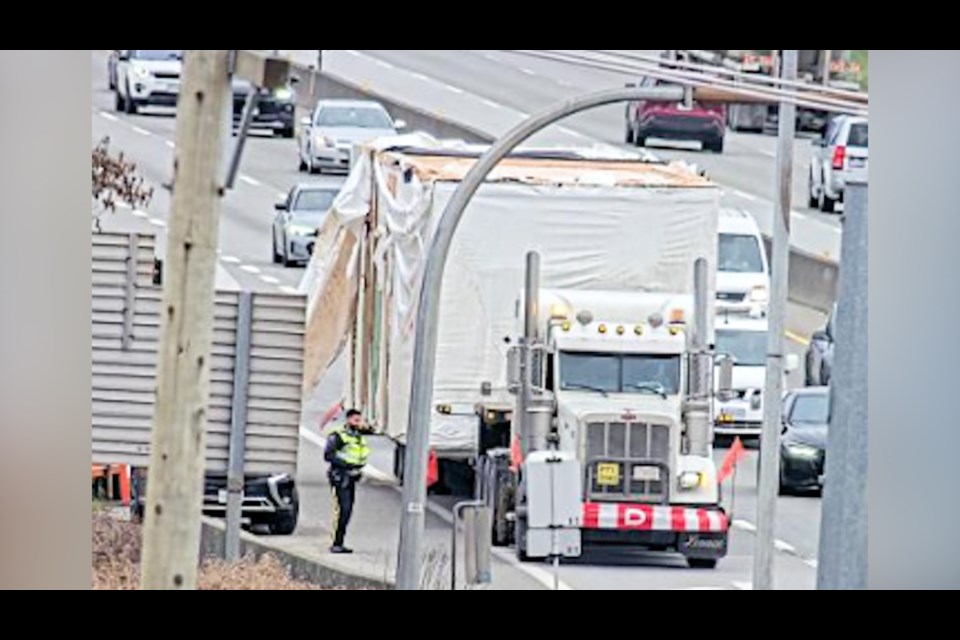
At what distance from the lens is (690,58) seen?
952 inches

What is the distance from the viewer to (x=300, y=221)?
33719mm

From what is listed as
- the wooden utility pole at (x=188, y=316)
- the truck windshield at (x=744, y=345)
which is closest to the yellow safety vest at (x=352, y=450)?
the truck windshield at (x=744, y=345)

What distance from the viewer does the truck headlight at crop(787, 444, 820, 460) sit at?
30062mm

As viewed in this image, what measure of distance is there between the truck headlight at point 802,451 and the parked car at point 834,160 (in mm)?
2531

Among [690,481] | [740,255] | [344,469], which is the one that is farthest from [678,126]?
[344,469]

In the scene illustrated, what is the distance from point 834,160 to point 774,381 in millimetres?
5000

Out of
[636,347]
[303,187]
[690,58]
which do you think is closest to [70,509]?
[690,58]

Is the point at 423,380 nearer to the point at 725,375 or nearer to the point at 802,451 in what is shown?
the point at 725,375

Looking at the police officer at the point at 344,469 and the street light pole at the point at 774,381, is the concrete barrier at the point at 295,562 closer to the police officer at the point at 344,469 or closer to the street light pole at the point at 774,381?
the police officer at the point at 344,469

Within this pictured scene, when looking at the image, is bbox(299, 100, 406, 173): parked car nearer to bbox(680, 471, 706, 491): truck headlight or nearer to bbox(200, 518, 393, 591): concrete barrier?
bbox(680, 471, 706, 491): truck headlight

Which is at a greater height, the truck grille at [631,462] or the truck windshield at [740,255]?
the truck windshield at [740,255]

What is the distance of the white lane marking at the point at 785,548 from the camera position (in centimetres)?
2900
